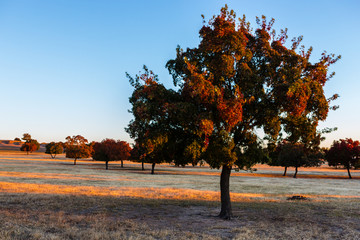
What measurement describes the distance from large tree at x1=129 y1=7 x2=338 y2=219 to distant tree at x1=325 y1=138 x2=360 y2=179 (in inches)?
2523

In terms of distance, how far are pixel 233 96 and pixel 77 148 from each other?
84.7m

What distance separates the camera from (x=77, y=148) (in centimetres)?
9069

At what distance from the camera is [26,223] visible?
43.8 feet

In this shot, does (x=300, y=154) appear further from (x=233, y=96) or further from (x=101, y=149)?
(x=233, y=96)

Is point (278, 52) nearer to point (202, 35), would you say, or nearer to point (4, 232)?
point (202, 35)

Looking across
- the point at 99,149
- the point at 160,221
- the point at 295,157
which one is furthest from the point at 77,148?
the point at 160,221

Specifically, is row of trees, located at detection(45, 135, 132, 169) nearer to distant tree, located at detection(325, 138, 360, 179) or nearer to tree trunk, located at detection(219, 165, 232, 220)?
distant tree, located at detection(325, 138, 360, 179)

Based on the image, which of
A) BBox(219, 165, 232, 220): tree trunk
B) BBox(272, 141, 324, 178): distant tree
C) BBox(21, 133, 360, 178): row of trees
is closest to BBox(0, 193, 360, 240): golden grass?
BBox(219, 165, 232, 220): tree trunk

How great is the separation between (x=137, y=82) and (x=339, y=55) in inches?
433

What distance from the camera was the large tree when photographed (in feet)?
43.9

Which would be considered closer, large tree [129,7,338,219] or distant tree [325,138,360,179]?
large tree [129,7,338,219]

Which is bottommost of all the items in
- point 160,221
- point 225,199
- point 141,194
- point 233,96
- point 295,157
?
point 141,194

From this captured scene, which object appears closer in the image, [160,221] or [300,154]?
[160,221]

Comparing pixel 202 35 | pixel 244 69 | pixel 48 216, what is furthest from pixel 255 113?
pixel 48 216
